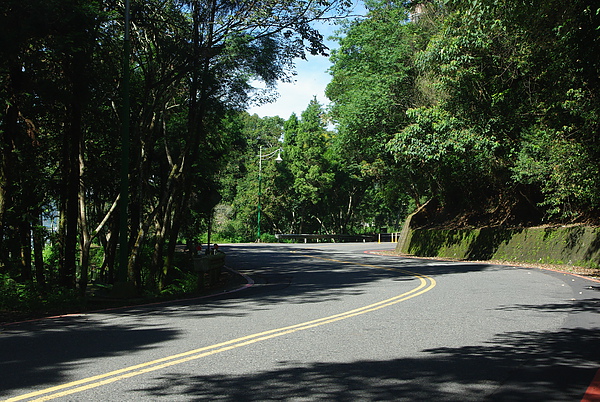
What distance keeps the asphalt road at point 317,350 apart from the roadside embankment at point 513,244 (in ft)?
32.9

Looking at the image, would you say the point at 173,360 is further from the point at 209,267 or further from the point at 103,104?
the point at 103,104

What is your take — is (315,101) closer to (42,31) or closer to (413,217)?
(413,217)

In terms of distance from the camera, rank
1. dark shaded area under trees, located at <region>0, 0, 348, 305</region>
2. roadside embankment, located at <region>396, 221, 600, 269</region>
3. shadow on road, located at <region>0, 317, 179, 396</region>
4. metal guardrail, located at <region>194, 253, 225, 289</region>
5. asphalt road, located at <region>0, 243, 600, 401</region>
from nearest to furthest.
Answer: asphalt road, located at <region>0, 243, 600, 401</region>
shadow on road, located at <region>0, 317, 179, 396</region>
dark shaded area under trees, located at <region>0, 0, 348, 305</region>
metal guardrail, located at <region>194, 253, 225, 289</region>
roadside embankment, located at <region>396, 221, 600, 269</region>

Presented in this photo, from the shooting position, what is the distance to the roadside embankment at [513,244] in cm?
2128

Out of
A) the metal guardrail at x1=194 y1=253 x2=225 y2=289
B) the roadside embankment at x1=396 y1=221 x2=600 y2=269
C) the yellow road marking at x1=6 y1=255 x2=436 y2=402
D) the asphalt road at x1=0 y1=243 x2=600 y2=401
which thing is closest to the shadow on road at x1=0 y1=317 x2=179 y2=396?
the asphalt road at x1=0 y1=243 x2=600 y2=401

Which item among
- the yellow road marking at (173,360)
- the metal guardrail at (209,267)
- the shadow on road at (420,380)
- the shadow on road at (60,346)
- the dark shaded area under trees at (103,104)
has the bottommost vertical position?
the shadow on road at (420,380)

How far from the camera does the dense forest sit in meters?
12.7

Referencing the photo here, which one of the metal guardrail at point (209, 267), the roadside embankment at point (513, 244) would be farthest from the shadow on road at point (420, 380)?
the roadside embankment at point (513, 244)

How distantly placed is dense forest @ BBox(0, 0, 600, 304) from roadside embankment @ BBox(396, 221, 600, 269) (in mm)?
1410

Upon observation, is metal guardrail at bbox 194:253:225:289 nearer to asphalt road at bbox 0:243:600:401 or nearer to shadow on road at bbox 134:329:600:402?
asphalt road at bbox 0:243:600:401

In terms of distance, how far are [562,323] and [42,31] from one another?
11.3m

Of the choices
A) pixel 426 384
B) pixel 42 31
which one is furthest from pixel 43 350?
pixel 42 31

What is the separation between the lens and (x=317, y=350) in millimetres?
6852

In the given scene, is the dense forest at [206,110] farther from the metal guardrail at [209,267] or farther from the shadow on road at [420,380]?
the shadow on road at [420,380]
